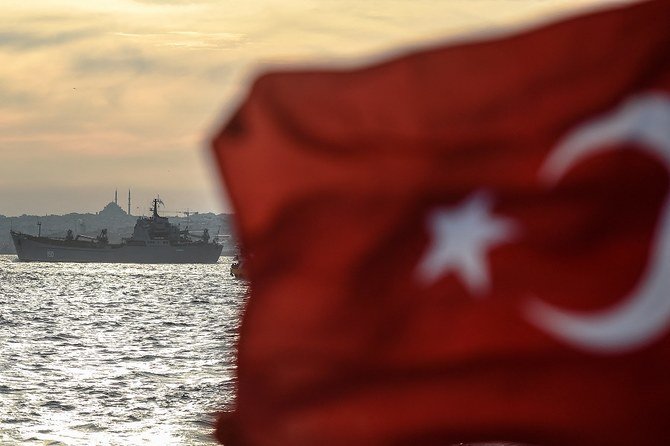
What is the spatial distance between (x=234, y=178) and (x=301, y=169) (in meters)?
0.23

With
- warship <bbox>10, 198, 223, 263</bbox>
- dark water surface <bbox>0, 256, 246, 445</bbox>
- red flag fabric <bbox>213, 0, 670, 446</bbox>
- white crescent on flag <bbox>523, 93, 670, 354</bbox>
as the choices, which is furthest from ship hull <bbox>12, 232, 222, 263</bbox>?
white crescent on flag <bbox>523, 93, 670, 354</bbox>

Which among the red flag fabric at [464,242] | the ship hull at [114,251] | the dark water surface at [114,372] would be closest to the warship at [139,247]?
the ship hull at [114,251]

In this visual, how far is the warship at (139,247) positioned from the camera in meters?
166

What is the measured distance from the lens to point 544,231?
13.9ft

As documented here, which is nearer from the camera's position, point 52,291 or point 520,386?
point 520,386

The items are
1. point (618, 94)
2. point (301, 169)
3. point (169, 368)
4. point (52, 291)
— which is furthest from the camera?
point (52, 291)

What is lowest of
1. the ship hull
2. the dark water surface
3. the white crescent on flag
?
the white crescent on flag

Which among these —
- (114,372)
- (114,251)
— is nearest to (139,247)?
(114,251)

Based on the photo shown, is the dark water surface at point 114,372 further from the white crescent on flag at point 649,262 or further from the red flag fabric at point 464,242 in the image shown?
the white crescent on flag at point 649,262

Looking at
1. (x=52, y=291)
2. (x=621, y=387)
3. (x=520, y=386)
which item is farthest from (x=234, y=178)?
(x=52, y=291)

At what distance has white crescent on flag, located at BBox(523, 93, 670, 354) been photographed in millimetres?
4094

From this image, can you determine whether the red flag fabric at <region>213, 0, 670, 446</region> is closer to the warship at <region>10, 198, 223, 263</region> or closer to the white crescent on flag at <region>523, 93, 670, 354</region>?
the white crescent on flag at <region>523, 93, 670, 354</region>

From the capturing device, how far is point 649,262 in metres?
4.17

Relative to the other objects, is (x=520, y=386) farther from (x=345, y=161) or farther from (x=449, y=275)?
(x=345, y=161)
